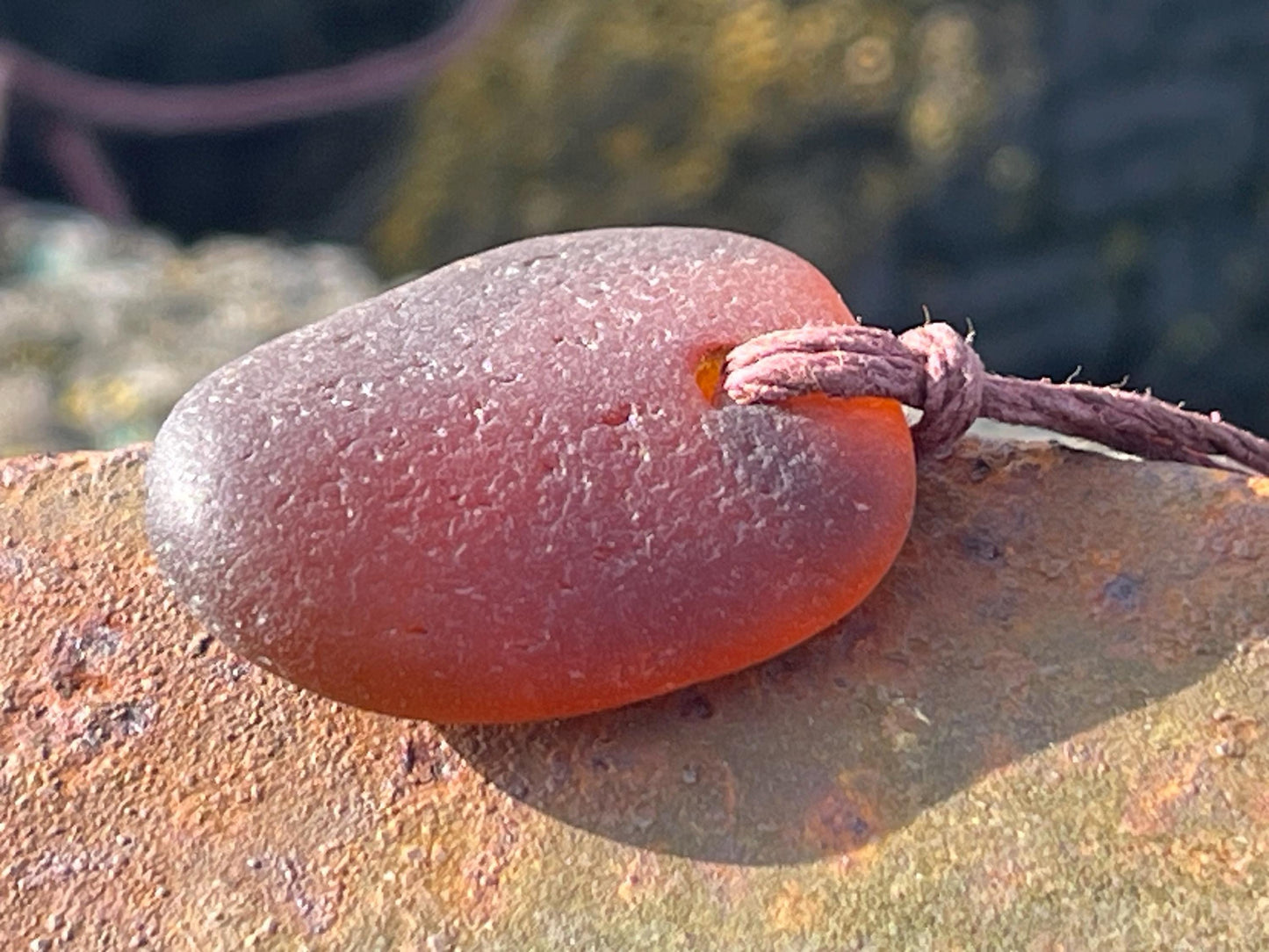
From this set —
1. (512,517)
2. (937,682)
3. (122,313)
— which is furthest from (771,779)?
(122,313)

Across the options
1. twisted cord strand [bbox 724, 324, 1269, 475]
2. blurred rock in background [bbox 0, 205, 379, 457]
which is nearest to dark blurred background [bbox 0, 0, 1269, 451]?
blurred rock in background [bbox 0, 205, 379, 457]

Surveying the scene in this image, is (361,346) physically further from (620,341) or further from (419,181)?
(419,181)

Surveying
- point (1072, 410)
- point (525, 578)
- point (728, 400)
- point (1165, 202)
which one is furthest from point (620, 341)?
point (1165, 202)

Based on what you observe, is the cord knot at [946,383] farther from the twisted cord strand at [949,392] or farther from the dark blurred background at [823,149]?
the dark blurred background at [823,149]

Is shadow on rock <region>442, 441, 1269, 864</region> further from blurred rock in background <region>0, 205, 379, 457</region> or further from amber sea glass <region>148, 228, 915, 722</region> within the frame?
blurred rock in background <region>0, 205, 379, 457</region>

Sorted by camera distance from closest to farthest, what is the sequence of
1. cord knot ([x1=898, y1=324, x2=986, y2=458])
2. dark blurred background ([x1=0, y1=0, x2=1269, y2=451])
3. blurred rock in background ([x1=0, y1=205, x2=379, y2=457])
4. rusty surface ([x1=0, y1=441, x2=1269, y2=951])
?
rusty surface ([x1=0, y1=441, x2=1269, y2=951]) → cord knot ([x1=898, y1=324, x2=986, y2=458]) → blurred rock in background ([x1=0, y1=205, x2=379, y2=457]) → dark blurred background ([x1=0, y1=0, x2=1269, y2=451])
